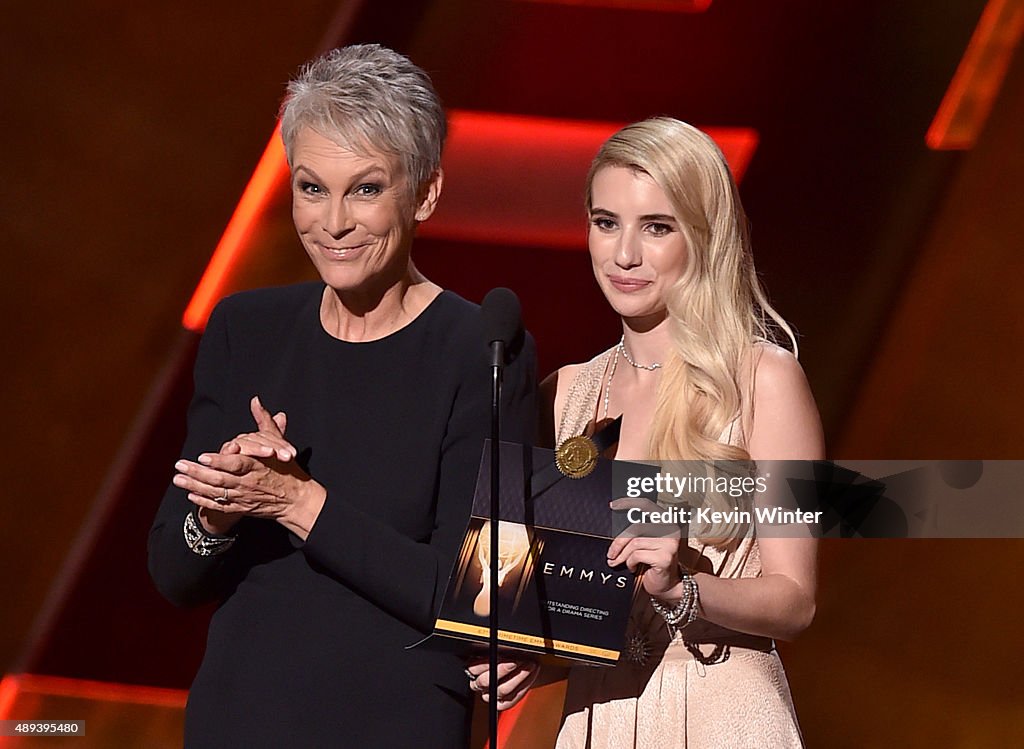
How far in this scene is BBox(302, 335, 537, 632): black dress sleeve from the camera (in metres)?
1.66

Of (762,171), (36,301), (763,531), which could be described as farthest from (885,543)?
(36,301)

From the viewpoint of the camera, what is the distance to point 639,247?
6.66ft

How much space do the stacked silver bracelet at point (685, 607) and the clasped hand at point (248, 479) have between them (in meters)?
0.52

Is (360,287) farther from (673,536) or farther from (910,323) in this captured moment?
(910,323)

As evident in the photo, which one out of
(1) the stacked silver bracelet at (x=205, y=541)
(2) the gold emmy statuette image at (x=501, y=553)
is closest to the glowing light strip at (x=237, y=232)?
(1) the stacked silver bracelet at (x=205, y=541)

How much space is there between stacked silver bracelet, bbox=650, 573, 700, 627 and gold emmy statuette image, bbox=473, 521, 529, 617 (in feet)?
0.72

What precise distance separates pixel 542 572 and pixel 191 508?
51 cm

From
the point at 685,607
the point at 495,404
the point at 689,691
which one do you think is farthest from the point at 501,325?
the point at 689,691

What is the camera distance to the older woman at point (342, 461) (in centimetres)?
168

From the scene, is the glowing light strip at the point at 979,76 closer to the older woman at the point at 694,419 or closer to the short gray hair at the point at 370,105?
the older woman at the point at 694,419

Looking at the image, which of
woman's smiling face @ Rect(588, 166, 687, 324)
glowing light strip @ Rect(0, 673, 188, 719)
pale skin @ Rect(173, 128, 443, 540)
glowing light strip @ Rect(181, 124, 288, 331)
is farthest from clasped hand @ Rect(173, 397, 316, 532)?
glowing light strip @ Rect(0, 673, 188, 719)

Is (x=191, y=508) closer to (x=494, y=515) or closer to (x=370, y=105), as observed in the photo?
(x=494, y=515)

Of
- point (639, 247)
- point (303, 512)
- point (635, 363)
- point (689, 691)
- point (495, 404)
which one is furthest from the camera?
point (635, 363)

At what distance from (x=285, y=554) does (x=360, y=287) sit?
40 centimetres
